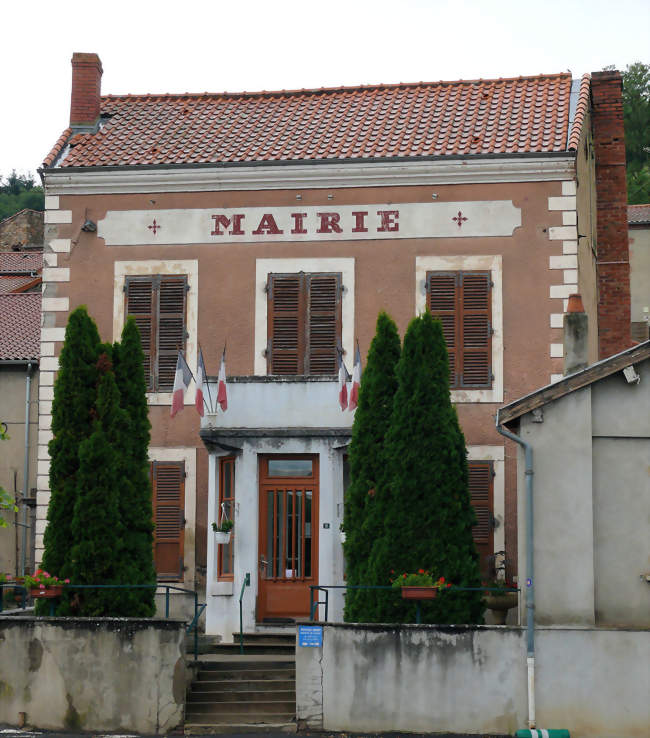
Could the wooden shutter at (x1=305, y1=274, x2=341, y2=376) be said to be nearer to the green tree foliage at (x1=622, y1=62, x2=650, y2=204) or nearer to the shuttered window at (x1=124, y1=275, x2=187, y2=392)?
the shuttered window at (x1=124, y1=275, x2=187, y2=392)

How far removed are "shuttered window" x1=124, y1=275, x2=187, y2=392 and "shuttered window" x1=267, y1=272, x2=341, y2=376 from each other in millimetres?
1531

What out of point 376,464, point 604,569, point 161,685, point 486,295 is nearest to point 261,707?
point 161,685

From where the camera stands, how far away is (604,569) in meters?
15.5

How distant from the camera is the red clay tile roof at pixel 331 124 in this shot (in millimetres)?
21109

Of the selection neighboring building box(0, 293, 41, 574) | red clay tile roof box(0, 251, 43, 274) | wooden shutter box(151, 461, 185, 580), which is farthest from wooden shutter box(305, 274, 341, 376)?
red clay tile roof box(0, 251, 43, 274)

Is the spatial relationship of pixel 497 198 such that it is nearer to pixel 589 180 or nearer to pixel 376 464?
pixel 589 180

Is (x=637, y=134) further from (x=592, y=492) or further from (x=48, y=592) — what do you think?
(x=48, y=592)

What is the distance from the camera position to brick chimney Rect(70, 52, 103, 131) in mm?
23125

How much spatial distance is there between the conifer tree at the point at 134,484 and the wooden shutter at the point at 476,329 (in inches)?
210

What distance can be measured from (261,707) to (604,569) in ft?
14.8

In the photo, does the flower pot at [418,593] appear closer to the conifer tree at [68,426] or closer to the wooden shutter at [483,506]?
the wooden shutter at [483,506]

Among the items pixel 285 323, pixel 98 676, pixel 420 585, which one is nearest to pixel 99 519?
pixel 98 676

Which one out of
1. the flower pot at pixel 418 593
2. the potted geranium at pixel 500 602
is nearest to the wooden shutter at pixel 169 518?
the potted geranium at pixel 500 602

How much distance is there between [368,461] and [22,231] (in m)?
44.5
